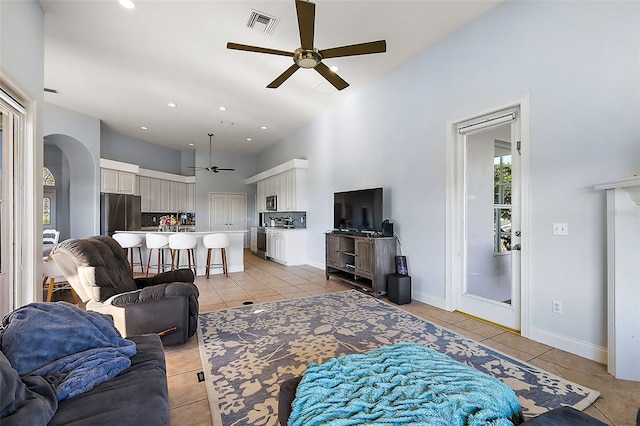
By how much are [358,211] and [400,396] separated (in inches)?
150

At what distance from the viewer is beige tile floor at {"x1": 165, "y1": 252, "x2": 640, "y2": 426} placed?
1.85 m

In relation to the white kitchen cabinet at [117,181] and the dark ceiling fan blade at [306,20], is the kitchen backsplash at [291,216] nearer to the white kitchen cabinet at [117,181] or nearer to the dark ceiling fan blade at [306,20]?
the white kitchen cabinet at [117,181]

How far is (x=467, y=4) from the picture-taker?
10.4 ft

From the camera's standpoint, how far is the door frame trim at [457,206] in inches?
115

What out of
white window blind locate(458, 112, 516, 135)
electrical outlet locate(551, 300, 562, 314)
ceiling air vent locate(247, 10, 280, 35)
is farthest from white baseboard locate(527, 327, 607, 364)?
ceiling air vent locate(247, 10, 280, 35)

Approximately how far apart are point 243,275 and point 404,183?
364cm

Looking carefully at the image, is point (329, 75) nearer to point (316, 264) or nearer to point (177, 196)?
point (316, 264)

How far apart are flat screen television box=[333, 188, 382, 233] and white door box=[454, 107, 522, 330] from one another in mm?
1229

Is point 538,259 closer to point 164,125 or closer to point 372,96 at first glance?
point 372,96

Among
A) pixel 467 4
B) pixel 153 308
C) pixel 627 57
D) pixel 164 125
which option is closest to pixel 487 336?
pixel 627 57

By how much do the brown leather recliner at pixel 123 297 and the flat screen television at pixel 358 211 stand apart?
285 cm

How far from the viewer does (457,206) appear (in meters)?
3.72

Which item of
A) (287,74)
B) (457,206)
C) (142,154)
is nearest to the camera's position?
(287,74)

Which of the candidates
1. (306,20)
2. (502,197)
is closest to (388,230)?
(502,197)
